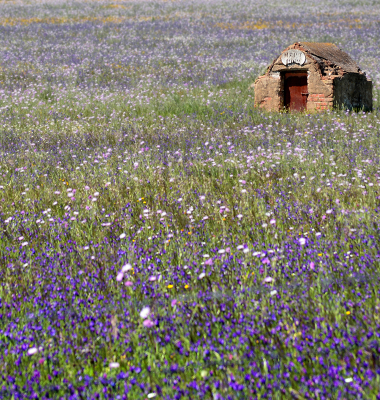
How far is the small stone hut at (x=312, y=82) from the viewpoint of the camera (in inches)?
375

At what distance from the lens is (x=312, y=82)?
9.67 m

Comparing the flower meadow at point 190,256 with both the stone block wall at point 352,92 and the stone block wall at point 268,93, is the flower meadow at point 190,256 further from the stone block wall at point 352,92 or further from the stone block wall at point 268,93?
the stone block wall at point 352,92

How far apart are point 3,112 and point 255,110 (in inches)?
251

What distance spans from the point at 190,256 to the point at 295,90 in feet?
25.5

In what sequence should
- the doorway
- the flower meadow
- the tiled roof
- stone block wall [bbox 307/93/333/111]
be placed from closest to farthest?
the flower meadow < stone block wall [bbox 307/93/333/111] < the tiled roof < the doorway

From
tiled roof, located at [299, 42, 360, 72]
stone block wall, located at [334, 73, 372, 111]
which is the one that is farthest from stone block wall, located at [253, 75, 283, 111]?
stone block wall, located at [334, 73, 372, 111]

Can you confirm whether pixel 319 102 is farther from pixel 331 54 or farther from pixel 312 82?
pixel 331 54

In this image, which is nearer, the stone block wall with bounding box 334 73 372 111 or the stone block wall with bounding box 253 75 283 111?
the stone block wall with bounding box 334 73 372 111

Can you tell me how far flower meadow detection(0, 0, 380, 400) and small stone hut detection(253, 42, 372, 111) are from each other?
659 millimetres

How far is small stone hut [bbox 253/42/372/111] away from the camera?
9.52 m

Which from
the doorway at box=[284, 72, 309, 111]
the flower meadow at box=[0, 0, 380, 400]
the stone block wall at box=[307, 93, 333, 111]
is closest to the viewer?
the flower meadow at box=[0, 0, 380, 400]

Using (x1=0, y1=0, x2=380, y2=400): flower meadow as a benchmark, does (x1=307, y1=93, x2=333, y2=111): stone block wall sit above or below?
above

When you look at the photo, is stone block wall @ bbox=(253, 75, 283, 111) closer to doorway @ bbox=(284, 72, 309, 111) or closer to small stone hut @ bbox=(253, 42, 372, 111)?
small stone hut @ bbox=(253, 42, 372, 111)

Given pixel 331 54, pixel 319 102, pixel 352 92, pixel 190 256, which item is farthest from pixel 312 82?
pixel 190 256
